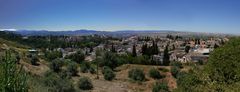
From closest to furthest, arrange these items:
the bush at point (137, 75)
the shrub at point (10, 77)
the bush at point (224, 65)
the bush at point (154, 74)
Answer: the shrub at point (10, 77) → the bush at point (224, 65) → the bush at point (137, 75) → the bush at point (154, 74)

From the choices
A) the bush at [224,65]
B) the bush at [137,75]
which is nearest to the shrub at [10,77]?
the bush at [224,65]

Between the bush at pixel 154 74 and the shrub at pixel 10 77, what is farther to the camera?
the bush at pixel 154 74

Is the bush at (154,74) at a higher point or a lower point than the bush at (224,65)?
lower

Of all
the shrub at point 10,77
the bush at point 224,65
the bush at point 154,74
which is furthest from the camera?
the bush at point 154,74

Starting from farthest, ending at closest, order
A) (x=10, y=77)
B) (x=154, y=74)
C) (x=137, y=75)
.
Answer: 1. (x=154, y=74)
2. (x=137, y=75)
3. (x=10, y=77)

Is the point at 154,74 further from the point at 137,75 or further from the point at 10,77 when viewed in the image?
the point at 10,77

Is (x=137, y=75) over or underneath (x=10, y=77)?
underneath

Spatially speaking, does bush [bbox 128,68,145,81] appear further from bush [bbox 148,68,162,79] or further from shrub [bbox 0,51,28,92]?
shrub [bbox 0,51,28,92]

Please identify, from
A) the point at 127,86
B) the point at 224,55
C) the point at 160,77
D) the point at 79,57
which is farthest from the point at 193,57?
the point at 224,55

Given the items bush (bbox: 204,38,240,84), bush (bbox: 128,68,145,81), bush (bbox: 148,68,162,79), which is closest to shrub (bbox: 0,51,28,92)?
bush (bbox: 204,38,240,84)

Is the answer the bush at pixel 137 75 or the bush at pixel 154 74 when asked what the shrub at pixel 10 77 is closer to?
the bush at pixel 137 75

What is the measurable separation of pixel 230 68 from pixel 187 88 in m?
1.95

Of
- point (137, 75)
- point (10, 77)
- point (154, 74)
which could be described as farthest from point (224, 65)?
point (154, 74)

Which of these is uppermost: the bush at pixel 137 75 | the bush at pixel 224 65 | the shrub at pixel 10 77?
the shrub at pixel 10 77
